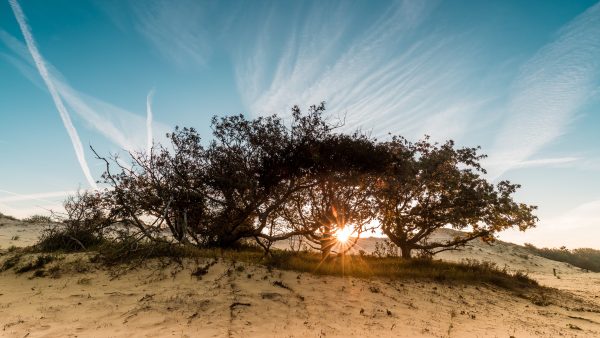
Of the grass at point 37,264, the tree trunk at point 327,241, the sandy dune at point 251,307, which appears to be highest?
the tree trunk at point 327,241

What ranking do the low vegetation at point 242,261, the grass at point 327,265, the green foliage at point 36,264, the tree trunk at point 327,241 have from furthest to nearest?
the tree trunk at point 327,241 < the grass at point 327,265 < the low vegetation at point 242,261 < the green foliage at point 36,264

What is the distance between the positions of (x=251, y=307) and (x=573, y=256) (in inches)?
1879

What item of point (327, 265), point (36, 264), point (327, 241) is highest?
point (327, 241)

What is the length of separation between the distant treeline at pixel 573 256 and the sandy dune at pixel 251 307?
112 feet


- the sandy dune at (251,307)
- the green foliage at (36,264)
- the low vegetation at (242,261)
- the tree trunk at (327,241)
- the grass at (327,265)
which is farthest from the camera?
the tree trunk at (327,241)

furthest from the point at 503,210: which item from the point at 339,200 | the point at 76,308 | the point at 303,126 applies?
the point at 76,308

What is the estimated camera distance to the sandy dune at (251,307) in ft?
23.7

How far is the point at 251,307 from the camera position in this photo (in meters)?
8.48

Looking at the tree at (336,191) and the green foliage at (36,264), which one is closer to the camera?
the green foliage at (36,264)

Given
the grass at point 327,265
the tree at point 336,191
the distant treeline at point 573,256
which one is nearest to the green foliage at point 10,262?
the grass at point 327,265

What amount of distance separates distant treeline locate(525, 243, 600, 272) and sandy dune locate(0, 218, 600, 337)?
34261 mm

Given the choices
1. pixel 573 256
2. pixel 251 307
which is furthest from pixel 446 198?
pixel 573 256

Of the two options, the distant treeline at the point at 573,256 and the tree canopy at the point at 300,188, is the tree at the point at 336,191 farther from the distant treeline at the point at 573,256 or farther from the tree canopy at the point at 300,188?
the distant treeline at the point at 573,256

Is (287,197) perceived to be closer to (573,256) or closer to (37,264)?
(37,264)
